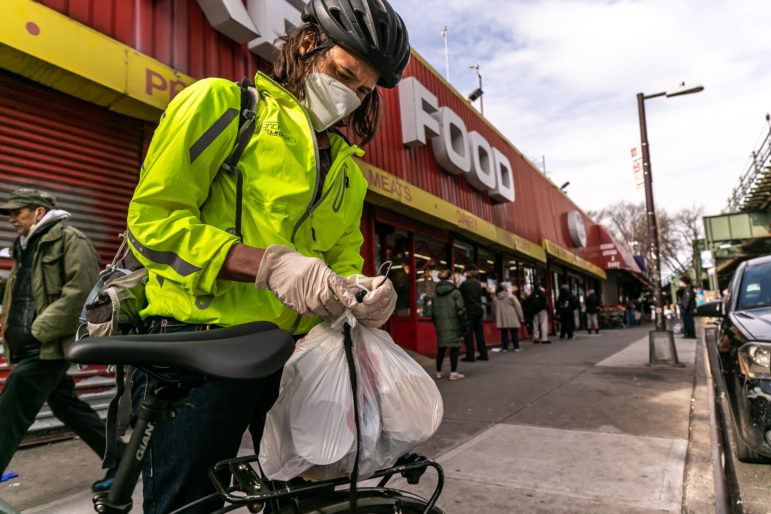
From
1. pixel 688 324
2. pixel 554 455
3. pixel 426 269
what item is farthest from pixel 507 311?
pixel 554 455

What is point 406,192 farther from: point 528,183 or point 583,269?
point 583,269

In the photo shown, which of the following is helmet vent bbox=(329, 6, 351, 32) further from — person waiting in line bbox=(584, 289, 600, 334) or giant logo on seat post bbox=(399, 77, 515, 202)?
person waiting in line bbox=(584, 289, 600, 334)

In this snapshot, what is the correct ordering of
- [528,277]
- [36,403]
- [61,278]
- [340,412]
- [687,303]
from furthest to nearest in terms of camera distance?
[528,277] < [687,303] < [61,278] < [36,403] < [340,412]

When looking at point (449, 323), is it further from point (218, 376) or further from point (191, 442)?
point (218, 376)

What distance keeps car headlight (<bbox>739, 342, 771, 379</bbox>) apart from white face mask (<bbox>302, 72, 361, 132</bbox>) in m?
3.43

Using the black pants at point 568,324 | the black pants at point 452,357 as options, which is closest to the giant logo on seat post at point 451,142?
the black pants at point 452,357

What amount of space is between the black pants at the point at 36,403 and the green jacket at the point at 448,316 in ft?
16.7

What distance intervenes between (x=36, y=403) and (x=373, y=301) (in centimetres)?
293

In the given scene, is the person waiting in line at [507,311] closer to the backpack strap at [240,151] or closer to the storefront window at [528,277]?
the storefront window at [528,277]

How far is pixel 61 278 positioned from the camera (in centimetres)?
329

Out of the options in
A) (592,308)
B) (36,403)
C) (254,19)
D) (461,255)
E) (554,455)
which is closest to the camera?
(36,403)

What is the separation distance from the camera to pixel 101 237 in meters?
4.78

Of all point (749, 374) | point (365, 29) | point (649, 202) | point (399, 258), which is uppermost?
point (649, 202)

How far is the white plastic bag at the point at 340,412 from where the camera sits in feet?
3.55
